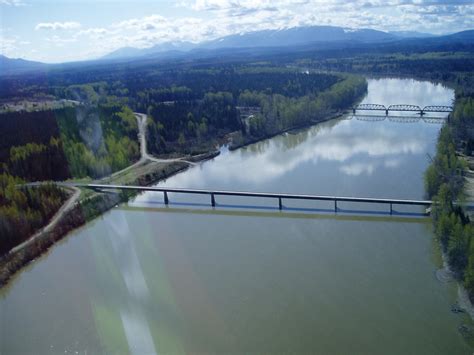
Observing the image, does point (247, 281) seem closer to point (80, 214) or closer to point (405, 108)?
point (80, 214)

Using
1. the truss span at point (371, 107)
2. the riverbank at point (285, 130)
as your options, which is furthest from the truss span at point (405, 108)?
the riverbank at point (285, 130)

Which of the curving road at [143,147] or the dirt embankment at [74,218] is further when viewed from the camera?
the curving road at [143,147]

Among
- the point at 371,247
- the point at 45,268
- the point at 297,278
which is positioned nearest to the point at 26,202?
the point at 45,268

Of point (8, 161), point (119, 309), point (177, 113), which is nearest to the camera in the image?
point (119, 309)

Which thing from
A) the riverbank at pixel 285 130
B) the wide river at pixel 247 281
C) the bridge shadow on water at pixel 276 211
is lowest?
the wide river at pixel 247 281

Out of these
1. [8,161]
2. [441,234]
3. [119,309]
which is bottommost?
[119,309]

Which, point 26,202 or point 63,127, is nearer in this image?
point 26,202

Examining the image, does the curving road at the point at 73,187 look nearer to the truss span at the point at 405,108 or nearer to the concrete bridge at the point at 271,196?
the concrete bridge at the point at 271,196

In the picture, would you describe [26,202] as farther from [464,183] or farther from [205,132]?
[464,183]
